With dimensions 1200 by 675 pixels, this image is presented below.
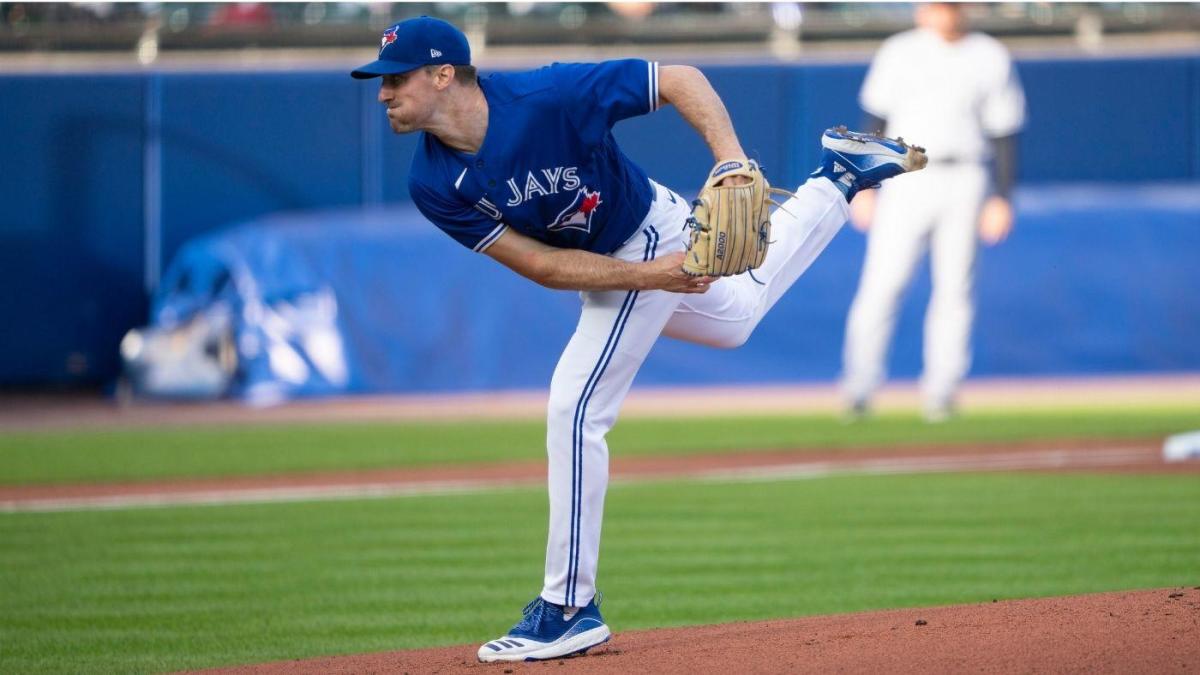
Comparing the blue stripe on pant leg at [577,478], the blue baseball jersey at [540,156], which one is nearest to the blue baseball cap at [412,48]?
the blue baseball jersey at [540,156]

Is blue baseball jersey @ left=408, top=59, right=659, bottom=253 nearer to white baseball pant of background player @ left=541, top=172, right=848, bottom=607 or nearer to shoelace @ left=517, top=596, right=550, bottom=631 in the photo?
white baseball pant of background player @ left=541, top=172, right=848, bottom=607

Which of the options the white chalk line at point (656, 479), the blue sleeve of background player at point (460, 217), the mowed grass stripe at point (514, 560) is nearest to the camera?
the blue sleeve of background player at point (460, 217)

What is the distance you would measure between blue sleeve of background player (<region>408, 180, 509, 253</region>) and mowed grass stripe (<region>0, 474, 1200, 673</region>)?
1.28 m

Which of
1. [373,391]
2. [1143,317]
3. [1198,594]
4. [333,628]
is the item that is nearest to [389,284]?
[373,391]

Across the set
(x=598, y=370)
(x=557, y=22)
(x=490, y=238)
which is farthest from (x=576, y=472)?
(x=557, y=22)

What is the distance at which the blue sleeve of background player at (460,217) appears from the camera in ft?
14.7

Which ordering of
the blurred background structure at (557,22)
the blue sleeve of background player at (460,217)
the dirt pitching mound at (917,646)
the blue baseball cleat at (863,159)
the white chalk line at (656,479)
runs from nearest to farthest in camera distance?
the dirt pitching mound at (917,646)
the blue sleeve of background player at (460,217)
the blue baseball cleat at (863,159)
the white chalk line at (656,479)
the blurred background structure at (557,22)

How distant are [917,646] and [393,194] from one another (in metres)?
13.9

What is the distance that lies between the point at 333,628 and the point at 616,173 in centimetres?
178

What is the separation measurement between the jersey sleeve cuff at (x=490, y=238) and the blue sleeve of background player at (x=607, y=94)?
0.34 metres

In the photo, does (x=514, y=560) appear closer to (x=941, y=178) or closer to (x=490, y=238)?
(x=490, y=238)

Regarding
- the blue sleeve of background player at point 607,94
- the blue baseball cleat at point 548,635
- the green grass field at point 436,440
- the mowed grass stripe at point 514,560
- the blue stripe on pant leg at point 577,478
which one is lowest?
the green grass field at point 436,440

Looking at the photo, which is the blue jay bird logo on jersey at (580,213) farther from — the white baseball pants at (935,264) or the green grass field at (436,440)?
the white baseball pants at (935,264)

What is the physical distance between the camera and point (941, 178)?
37.1 feet
